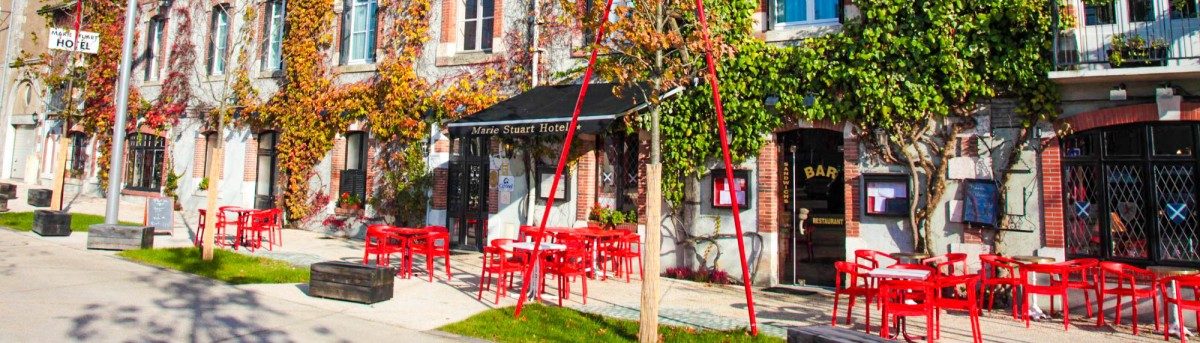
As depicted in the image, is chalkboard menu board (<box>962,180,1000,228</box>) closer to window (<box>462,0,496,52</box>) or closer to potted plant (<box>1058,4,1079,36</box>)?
potted plant (<box>1058,4,1079,36</box>)

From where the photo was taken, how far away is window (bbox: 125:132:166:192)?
17750 millimetres

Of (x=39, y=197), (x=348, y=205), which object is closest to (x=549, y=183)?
(x=348, y=205)

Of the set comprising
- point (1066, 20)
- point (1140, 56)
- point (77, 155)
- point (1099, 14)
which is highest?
point (1099, 14)

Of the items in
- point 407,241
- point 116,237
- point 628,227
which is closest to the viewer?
point 407,241

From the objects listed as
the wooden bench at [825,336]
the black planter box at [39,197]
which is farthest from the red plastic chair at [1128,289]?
the black planter box at [39,197]

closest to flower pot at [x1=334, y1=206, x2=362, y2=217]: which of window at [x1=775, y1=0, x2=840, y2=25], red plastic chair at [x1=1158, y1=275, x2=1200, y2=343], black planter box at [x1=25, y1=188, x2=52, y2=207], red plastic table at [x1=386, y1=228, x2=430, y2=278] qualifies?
red plastic table at [x1=386, y1=228, x2=430, y2=278]

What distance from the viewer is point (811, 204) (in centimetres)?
1001

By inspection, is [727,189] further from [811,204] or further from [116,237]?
[116,237]

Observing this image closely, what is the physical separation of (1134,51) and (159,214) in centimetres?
1430

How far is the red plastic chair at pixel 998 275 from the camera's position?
736cm

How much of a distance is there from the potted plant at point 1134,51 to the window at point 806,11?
3.22m

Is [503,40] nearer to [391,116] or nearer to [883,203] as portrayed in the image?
[391,116]

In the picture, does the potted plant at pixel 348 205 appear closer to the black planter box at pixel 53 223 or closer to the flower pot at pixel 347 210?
the flower pot at pixel 347 210

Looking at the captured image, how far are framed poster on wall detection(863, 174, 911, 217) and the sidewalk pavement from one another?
51.4 inches
